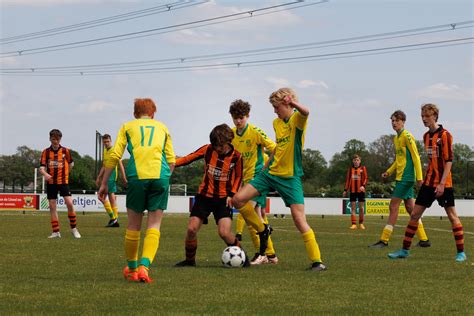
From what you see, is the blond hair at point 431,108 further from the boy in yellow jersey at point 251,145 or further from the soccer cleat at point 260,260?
the soccer cleat at point 260,260

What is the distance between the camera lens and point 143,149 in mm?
8070

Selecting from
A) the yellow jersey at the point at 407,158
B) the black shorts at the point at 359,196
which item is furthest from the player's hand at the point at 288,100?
the black shorts at the point at 359,196

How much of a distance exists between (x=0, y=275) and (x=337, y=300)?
3913 millimetres

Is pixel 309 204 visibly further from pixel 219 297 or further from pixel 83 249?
pixel 219 297

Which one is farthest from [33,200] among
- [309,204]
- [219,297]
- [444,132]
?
[219,297]

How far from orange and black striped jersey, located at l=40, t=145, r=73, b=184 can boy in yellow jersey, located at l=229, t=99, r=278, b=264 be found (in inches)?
213

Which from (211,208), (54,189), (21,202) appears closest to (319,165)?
(21,202)

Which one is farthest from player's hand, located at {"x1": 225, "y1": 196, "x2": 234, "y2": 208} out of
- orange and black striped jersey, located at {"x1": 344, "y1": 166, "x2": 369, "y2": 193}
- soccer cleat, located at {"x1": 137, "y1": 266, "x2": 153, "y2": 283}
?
orange and black striped jersey, located at {"x1": 344, "y1": 166, "x2": 369, "y2": 193}

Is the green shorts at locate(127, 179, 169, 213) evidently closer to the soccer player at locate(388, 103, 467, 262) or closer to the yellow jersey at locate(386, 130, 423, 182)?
the soccer player at locate(388, 103, 467, 262)

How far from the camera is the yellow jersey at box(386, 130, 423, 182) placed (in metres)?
13.2

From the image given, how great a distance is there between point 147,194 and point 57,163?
27.0ft

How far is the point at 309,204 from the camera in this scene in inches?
1672

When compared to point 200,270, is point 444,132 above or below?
above

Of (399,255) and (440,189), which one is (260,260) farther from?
(440,189)
